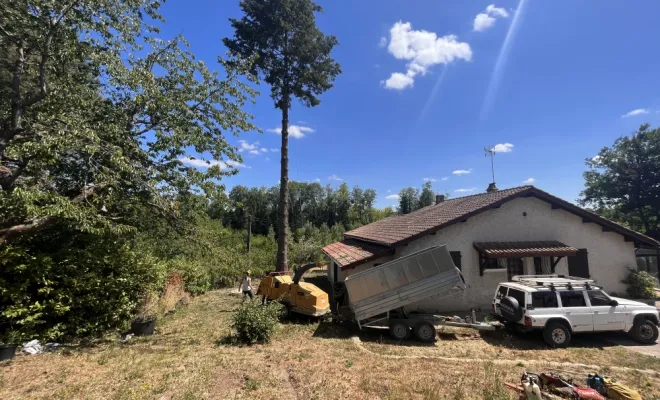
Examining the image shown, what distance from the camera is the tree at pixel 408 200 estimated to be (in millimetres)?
60344

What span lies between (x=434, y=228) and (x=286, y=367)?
26.3 ft

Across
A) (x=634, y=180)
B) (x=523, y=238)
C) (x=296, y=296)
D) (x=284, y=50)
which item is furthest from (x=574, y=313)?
(x=634, y=180)

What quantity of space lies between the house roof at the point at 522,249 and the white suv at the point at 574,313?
280cm

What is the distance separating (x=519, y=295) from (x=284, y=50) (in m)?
16.1

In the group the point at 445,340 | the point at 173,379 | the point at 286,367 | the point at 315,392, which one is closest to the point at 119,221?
the point at 173,379

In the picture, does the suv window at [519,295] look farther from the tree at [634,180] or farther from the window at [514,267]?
the tree at [634,180]

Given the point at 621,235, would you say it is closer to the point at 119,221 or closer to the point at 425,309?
the point at 425,309

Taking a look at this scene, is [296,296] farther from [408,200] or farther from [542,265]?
[408,200]

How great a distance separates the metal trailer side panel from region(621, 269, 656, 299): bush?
1003 centimetres

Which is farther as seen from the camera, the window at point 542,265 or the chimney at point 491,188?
the chimney at point 491,188

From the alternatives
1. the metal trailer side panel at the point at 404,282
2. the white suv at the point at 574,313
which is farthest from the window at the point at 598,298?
the metal trailer side panel at the point at 404,282

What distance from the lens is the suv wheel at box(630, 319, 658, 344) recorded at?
29.3ft

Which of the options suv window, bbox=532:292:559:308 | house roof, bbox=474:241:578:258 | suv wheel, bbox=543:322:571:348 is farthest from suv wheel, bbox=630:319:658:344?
house roof, bbox=474:241:578:258

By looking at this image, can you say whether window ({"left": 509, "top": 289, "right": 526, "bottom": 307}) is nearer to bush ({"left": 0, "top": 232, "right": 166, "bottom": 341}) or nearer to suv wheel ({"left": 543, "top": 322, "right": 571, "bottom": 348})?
suv wheel ({"left": 543, "top": 322, "right": 571, "bottom": 348})
